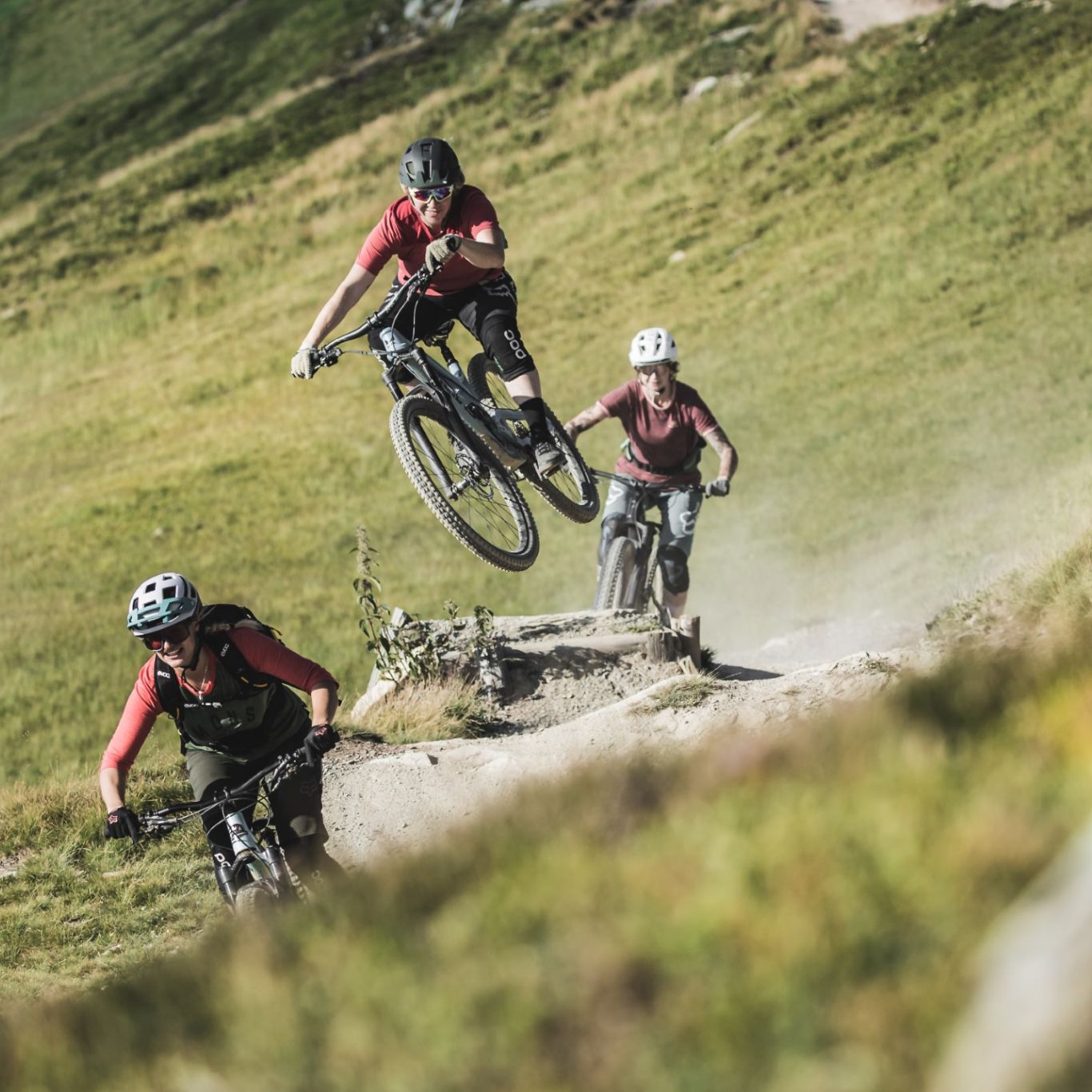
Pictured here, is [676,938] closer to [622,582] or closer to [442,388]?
[442,388]

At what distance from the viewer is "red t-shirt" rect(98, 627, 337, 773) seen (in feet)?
23.1

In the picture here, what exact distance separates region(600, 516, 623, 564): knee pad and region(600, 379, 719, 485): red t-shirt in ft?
1.49

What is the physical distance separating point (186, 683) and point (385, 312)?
379 cm

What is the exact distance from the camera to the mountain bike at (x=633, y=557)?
12.9m

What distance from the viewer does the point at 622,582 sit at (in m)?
13.2

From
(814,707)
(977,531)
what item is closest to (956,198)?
(977,531)

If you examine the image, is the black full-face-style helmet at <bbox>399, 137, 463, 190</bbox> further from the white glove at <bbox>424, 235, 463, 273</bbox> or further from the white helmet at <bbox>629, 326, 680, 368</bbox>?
the white helmet at <bbox>629, 326, 680, 368</bbox>

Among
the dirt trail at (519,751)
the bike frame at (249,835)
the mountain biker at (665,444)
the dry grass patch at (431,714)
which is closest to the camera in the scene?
the bike frame at (249,835)

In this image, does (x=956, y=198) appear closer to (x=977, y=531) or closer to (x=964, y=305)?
(x=964, y=305)

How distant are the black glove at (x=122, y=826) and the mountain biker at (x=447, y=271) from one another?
3728 mm

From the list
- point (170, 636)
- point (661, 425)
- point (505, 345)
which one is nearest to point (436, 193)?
point (505, 345)

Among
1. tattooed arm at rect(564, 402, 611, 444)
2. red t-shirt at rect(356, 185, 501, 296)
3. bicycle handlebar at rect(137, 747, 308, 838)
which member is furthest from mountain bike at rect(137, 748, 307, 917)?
tattooed arm at rect(564, 402, 611, 444)

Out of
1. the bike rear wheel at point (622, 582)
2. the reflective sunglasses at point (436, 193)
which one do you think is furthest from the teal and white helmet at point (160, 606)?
the bike rear wheel at point (622, 582)

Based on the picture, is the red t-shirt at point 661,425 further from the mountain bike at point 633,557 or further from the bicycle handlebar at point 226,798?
the bicycle handlebar at point 226,798
